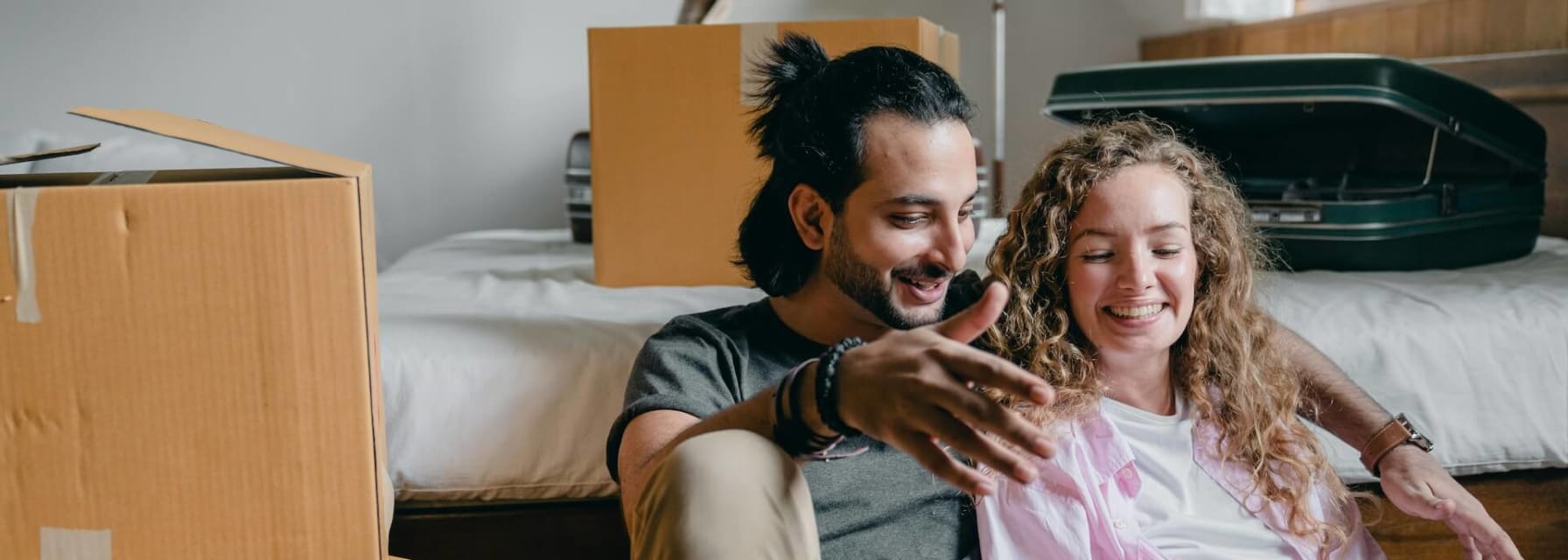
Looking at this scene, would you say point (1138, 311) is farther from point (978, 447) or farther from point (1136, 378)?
point (978, 447)

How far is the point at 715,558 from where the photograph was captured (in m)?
0.70

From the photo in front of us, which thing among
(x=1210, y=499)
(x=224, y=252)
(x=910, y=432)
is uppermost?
(x=224, y=252)

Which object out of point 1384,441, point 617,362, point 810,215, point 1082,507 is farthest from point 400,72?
point 1384,441

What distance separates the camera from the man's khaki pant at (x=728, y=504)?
2.32 ft

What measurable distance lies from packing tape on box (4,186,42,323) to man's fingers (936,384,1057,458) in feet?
1.88

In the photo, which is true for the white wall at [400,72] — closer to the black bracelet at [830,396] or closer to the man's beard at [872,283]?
the man's beard at [872,283]

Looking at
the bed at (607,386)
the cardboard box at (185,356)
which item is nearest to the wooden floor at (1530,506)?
the bed at (607,386)

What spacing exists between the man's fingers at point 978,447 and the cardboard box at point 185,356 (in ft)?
1.30

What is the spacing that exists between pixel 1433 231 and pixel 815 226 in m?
0.88

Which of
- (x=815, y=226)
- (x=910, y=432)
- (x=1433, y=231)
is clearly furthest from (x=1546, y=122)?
(x=910, y=432)

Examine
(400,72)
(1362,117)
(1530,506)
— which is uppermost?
(400,72)

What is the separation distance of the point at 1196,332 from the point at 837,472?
37cm

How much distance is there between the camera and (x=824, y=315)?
109 centimetres

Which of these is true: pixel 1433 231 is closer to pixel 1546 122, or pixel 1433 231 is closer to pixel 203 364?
pixel 1546 122
